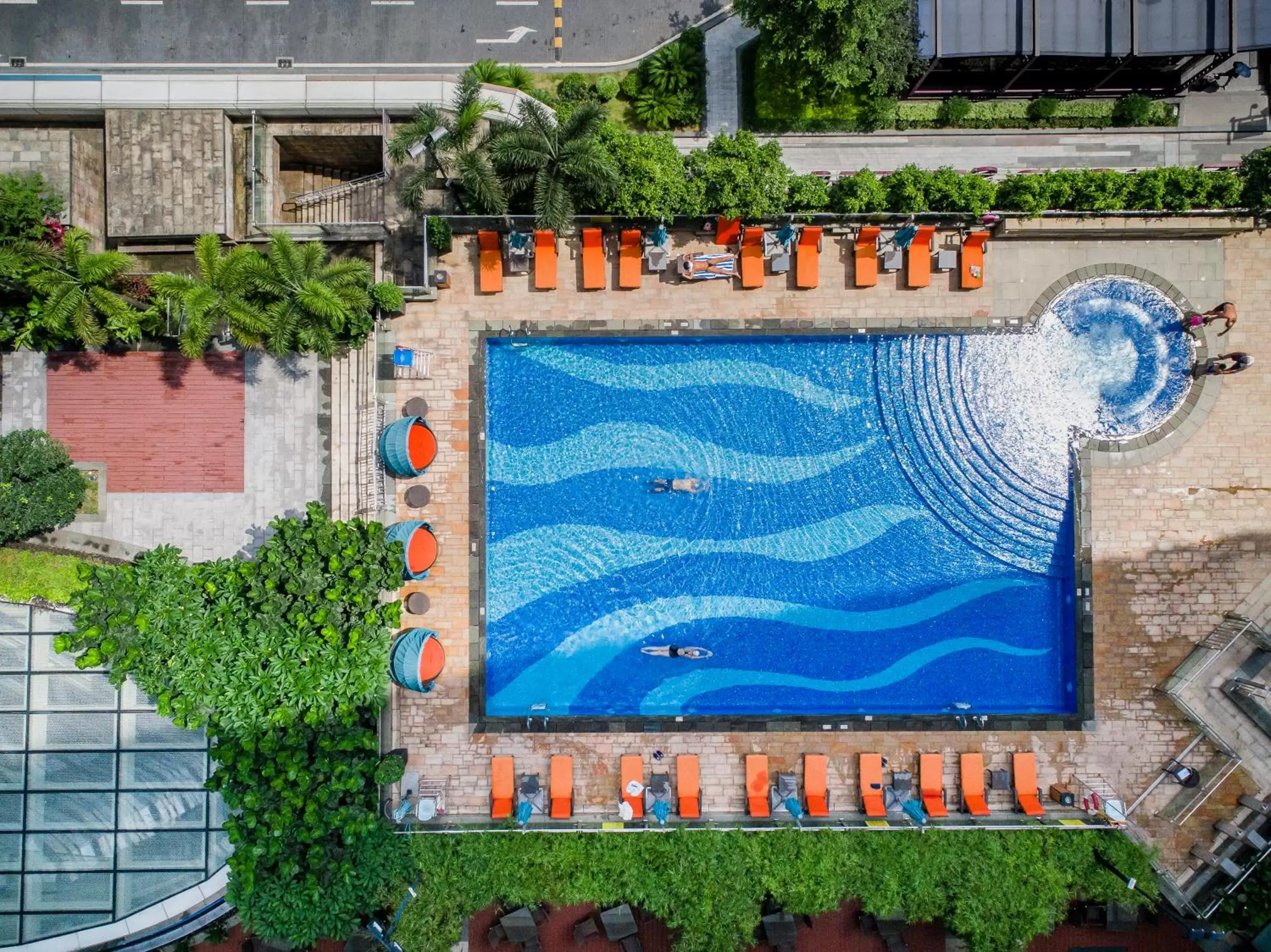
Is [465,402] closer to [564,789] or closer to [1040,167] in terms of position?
[564,789]

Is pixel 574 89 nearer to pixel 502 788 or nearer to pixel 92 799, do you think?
pixel 502 788

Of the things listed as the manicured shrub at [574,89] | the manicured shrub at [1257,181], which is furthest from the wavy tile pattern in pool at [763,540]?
the manicured shrub at [1257,181]

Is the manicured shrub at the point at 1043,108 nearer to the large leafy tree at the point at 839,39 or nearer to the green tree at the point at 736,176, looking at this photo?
the large leafy tree at the point at 839,39

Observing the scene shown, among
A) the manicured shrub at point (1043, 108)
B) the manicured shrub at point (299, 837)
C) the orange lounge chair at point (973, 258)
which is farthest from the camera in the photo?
the manicured shrub at point (1043, 108)

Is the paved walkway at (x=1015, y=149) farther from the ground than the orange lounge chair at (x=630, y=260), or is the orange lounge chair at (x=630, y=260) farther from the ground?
the paved walkway at (x=1015, y=149)

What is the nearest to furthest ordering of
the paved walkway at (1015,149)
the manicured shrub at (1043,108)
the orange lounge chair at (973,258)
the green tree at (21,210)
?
the green tree at (21,210), the orange lounge chair at (973,258), the manicured shrub at (1043,108), the paved walkway at (1015,149)
